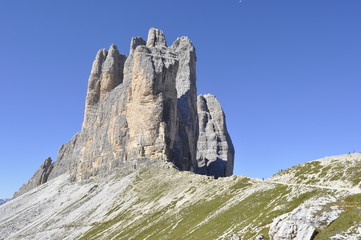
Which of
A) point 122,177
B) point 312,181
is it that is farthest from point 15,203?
point 312,181

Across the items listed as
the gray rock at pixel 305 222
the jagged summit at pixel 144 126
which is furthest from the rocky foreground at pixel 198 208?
the jagged summit at pixel 144 126

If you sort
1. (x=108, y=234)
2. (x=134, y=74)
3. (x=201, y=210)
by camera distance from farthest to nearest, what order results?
(x=134, y=74) → (x=108, y=234) → (x=201, y=210)

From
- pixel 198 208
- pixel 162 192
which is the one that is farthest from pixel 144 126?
pixel 198 208

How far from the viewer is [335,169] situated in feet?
204

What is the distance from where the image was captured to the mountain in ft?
142

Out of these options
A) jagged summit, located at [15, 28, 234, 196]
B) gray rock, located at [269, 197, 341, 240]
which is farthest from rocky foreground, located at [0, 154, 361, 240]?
jagged summit, located at [15, 28, 234, 196]

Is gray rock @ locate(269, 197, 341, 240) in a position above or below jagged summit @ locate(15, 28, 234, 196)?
below

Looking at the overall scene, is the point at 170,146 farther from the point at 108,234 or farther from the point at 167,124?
the point at 108,234

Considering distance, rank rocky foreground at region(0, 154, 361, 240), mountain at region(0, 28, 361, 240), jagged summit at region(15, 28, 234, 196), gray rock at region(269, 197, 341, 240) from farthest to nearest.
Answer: jagged summit at region(15, 28, 234, 196) < mountain at region(0, 28, 361, 240) < rocky foreground at region(0, 154, 361, 240) < gray rock at region(269, 197, 341, 240)

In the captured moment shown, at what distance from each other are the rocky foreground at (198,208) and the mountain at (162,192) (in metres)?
0.18

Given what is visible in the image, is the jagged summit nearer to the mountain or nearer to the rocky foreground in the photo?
the mountain

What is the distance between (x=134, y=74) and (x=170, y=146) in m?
41.2

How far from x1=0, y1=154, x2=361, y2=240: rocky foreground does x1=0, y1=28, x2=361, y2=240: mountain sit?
18 centimetres

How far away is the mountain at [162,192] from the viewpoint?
142ft
